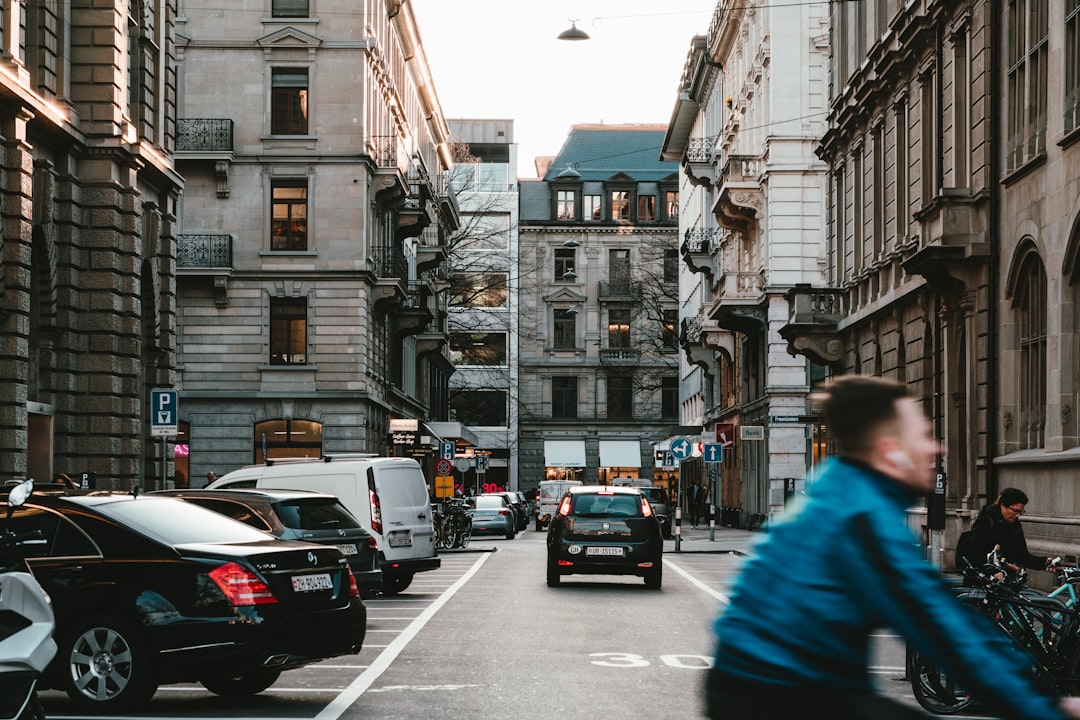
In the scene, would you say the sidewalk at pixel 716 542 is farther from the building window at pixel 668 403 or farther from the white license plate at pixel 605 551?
the building window at pixel 668 403

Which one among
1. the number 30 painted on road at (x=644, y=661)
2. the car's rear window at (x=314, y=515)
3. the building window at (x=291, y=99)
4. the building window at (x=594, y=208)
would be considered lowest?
the number 30 painted on road at (x=644, y=661)

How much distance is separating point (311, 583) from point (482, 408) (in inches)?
3475

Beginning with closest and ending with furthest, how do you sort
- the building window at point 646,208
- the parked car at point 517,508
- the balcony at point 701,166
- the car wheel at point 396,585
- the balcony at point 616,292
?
the car wheel at point 396,585
the parked car at point 517,508
the balcony at point 701,166
the balcony at point 616,292
the building window at point 646,208

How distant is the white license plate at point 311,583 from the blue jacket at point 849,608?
748 cm

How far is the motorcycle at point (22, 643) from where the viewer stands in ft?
27.1

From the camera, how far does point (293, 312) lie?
5044cm

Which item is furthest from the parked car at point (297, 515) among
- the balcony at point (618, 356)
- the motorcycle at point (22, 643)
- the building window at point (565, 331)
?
the building window at point (565, 331)

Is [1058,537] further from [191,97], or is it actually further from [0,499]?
[191,97]

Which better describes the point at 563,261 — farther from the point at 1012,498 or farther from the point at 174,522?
the point at 174,522

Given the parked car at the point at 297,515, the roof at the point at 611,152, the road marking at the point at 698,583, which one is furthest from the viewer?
the roof at the point at 611,152

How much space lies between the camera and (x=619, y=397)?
327ft

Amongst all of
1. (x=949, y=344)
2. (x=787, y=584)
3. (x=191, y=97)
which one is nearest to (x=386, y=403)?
(x=191, y=97)

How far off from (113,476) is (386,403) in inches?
1022

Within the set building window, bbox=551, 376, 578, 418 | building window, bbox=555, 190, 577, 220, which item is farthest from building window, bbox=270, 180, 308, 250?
building window, bbox=555, 190, 577, 220
